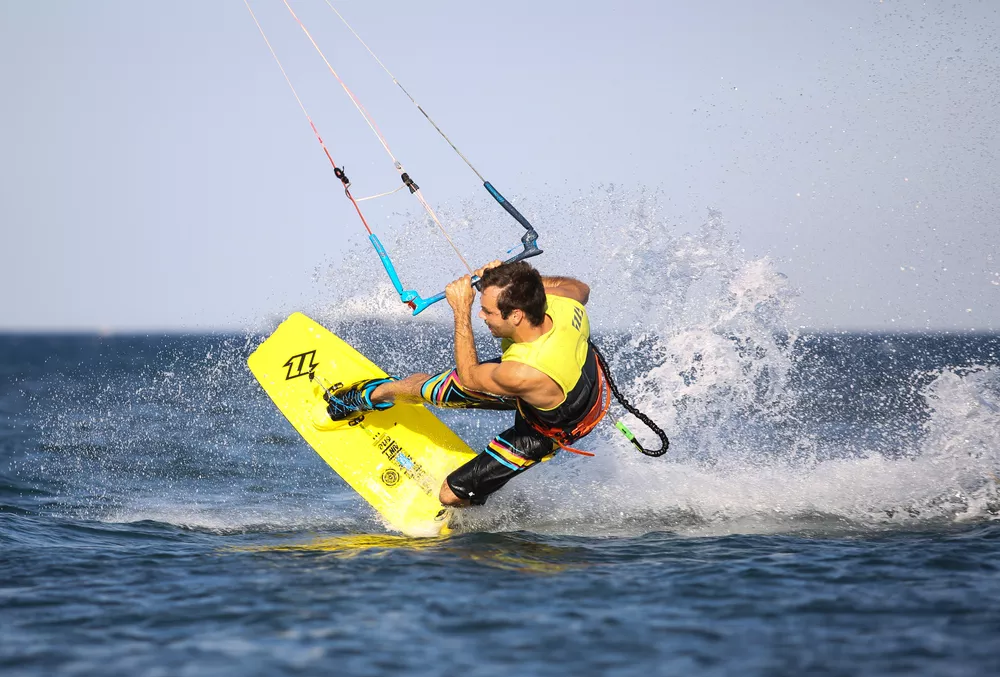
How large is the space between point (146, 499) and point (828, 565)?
21.5 feet

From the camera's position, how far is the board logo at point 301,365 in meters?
8.30

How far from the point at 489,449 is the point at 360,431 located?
5.20ft

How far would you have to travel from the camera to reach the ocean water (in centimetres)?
436

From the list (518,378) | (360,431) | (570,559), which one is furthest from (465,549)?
(360,431)

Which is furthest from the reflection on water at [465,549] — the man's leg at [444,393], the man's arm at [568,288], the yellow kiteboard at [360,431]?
the man's arm at [568,288]

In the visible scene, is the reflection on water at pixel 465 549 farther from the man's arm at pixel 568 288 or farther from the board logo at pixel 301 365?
the man's arm at pixel 568 288

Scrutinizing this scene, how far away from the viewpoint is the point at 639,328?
36.8 ft

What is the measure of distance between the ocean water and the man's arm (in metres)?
1.88

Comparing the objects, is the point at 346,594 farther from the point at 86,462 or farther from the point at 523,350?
the point at 86,462

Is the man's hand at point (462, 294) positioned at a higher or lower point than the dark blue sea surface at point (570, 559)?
higher

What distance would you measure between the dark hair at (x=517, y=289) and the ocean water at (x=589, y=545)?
5.58 ft

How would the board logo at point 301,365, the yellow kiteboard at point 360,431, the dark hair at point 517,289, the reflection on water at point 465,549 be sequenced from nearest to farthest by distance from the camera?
the reflection on water at point 465,549 < the dark hair at point 517,289 < the yellow kiteboard at point 360,431 < the board logo at point 301,365

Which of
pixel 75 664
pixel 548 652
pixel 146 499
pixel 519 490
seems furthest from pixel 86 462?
pixel 548 652

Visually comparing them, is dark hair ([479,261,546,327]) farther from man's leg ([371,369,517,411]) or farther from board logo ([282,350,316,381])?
board logo ([282,350,316,381])
